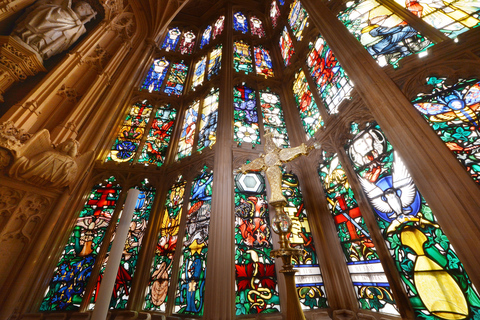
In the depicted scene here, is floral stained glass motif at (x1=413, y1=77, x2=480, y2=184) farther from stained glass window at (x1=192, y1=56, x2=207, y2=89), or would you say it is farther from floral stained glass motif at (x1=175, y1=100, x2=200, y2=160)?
stained glass window at (x1=192, y1=56, x2=207, y2=89)

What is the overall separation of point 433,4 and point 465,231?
3.46m

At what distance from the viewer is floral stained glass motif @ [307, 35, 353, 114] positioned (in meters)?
3.83

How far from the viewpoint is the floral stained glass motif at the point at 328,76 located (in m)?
3.83

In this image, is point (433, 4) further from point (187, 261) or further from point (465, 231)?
point (187, 261)

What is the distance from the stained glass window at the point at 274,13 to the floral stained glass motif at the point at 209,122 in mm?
4300

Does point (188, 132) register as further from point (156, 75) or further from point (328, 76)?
point (328, 76)

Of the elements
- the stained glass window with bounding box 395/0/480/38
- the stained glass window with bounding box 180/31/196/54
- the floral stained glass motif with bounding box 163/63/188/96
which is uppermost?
the stained glass window with bounding box 180/31/196/54

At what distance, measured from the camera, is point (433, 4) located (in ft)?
10.2

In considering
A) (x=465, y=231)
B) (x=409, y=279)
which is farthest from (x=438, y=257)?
(x=465, y=231)

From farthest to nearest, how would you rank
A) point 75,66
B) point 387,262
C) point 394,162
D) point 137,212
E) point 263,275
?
1. point 137,212
2. point 75,66
3. point 263,275
4. point 394,162
5. point 387,262

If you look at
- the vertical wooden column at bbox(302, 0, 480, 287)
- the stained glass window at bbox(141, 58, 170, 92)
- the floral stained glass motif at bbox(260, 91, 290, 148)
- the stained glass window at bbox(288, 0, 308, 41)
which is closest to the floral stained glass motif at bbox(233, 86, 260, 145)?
the floral stained glass motif at bbox(260, 91, 290, 148)

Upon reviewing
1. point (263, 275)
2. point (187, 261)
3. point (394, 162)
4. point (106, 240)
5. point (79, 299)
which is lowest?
point (79, 299)

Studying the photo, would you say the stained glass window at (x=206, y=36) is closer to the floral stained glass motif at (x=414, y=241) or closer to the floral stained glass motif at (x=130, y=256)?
the floral stained glass motif at (x=130, y=256)

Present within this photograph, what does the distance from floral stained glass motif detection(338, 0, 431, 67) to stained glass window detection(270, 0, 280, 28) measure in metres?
4.26
